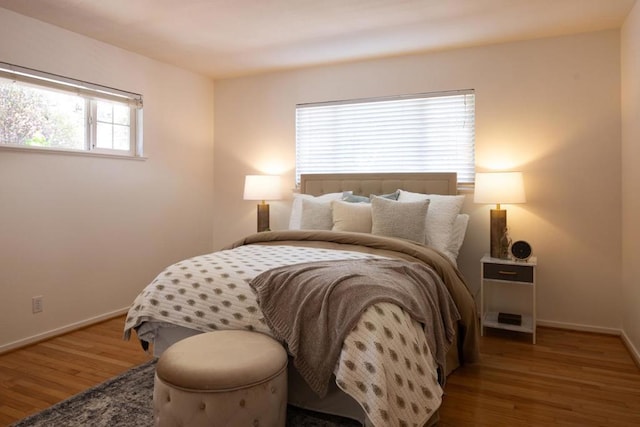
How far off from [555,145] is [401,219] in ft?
4.93

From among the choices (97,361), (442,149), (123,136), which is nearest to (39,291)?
(97,361)

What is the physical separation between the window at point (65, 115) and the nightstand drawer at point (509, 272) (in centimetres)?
321

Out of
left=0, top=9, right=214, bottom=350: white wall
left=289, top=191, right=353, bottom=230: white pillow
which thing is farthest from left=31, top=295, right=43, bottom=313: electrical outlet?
left=289, top=191, right=353, bottom=230: white pillow

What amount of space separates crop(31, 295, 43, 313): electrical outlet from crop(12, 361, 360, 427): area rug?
3.84 feet

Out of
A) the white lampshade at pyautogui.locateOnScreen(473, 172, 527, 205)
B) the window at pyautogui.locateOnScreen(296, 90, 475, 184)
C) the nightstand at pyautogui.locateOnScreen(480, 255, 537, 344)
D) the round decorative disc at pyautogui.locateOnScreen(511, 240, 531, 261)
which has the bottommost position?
the nightstand at pyautogui.locateOnScreen(480, 255, 537, 344)

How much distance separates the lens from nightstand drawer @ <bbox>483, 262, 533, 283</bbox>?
3.13 metres

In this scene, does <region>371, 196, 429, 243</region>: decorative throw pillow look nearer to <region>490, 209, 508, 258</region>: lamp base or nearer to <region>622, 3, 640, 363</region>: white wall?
<region>490, 209, 508, 258</region>: lamp base

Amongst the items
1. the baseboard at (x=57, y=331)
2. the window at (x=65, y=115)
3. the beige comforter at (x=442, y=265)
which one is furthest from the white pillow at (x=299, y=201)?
the baseboard at (x=57, y=331)

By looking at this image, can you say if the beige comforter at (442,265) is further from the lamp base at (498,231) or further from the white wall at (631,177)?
the white wall at (631,177)

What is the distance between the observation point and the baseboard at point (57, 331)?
2932 mm

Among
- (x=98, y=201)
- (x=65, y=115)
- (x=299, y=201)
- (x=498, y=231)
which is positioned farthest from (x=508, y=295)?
(x=65, y=115)

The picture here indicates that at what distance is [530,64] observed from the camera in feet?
11.4

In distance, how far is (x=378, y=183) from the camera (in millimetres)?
3887

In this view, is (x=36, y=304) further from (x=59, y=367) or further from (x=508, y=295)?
(x=508, y=295)
